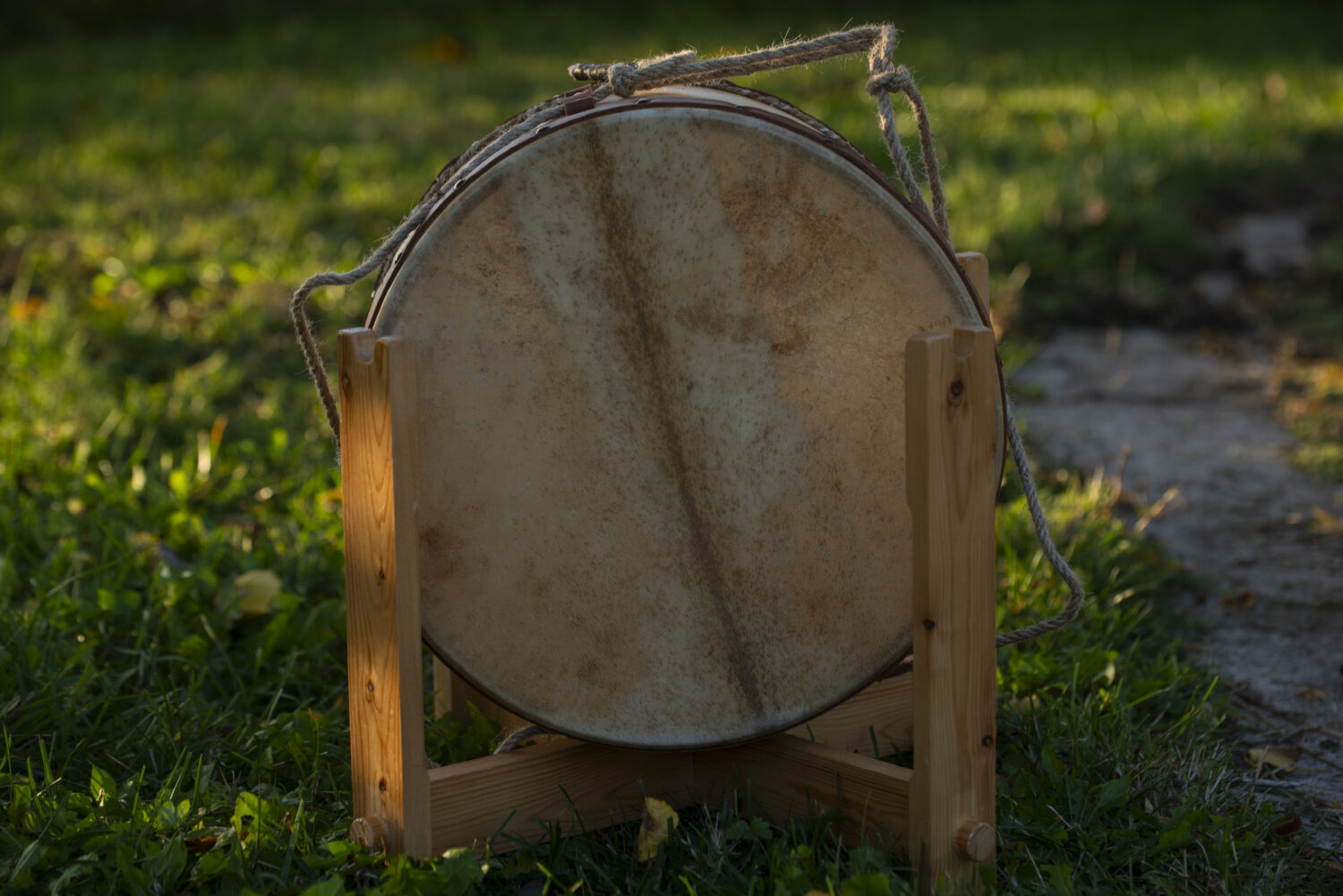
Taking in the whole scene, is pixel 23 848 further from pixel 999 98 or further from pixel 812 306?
pixel 999 98

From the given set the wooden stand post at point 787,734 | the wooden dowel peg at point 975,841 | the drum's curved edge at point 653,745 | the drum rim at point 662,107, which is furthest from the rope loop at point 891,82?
the wooden dowel peg at point 975,841

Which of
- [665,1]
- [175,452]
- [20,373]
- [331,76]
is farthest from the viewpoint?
[665,1]

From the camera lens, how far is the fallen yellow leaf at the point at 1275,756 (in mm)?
1958

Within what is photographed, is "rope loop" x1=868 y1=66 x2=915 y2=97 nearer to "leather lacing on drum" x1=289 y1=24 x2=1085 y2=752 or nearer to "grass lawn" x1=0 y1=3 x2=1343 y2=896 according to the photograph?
"leather lacing on drum" x1=289 y1=24 x2=1085 y2=752

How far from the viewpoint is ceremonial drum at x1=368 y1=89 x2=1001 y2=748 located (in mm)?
1540

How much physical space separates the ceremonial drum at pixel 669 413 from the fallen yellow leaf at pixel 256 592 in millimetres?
780

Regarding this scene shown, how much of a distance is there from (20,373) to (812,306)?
2.66 m

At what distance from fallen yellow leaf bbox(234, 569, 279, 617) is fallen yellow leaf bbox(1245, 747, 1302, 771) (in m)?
1.69

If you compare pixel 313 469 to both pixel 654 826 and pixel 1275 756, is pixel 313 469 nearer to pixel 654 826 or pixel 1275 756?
pixel 654 826

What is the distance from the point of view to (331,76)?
25.8 feet

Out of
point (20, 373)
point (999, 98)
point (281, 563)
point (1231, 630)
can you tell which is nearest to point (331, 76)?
point (999, 98)

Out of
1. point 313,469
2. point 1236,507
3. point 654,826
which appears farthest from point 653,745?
point 1236,507

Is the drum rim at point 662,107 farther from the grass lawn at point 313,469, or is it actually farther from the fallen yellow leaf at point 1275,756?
the fallen yellow leaf at point 1275,756

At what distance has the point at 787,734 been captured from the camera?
1.74 m
